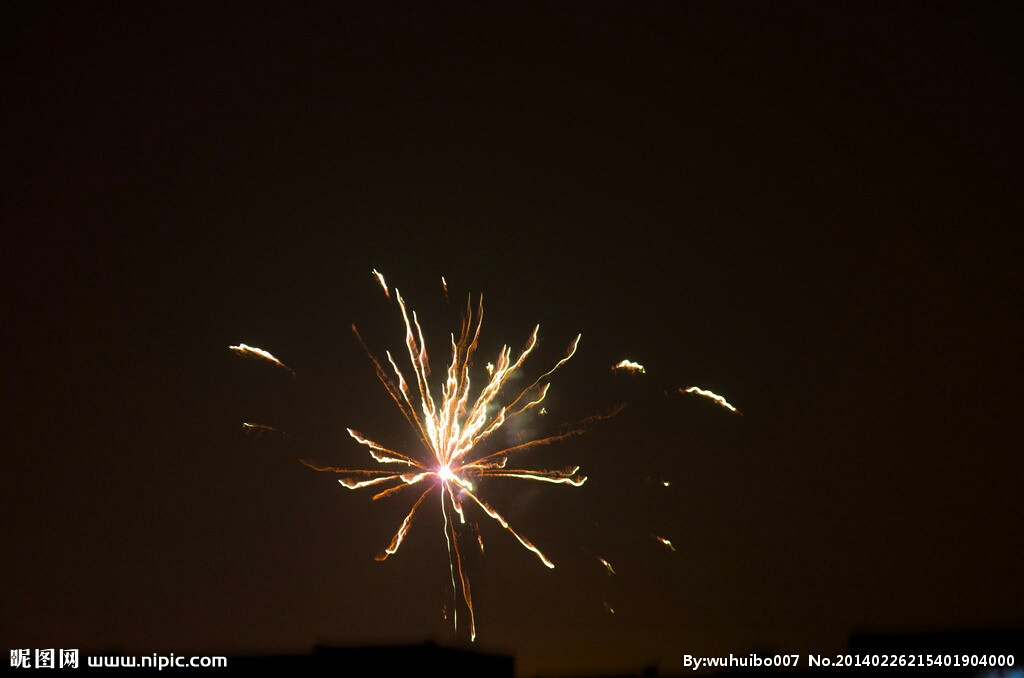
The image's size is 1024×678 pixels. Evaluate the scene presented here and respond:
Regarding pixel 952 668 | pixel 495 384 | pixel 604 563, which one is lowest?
pixel 952 668

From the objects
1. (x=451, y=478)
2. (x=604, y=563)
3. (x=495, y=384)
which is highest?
(x=495, y=384)

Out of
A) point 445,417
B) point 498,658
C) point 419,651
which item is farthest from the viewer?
point 498,658

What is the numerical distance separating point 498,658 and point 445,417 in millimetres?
10050

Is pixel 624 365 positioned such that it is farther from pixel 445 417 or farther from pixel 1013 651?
pixel 1013 651

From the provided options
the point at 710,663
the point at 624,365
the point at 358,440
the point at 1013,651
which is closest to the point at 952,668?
the point at 1013,651

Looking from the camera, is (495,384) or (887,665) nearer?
(495,384)

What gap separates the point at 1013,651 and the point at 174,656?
72.8 feet

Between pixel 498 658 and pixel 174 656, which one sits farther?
pixel 498 658

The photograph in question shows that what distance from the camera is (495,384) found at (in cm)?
3347

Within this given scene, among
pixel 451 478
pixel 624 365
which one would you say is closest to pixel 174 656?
pixel 451 478

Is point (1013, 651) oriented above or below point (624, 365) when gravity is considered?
below

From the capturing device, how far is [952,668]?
3497 cm

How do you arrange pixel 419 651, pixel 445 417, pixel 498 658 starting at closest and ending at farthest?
pixel 445 417 < pixel 419 651 < pixel 498 658

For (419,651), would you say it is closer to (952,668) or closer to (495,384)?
(495,384)
